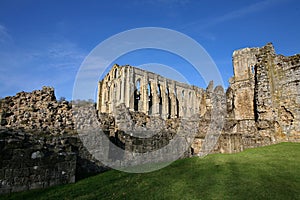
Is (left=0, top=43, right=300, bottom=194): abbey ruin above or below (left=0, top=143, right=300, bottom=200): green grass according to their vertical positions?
above

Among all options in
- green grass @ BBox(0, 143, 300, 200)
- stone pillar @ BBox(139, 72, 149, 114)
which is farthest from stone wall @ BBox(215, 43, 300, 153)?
stone pillar @ BBox(139, 72, 149, 114)

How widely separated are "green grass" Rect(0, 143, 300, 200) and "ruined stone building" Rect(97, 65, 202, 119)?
31398 millimetres

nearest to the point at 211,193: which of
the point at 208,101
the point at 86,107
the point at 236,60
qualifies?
the point at 86,107

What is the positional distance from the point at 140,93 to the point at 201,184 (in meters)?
40.2

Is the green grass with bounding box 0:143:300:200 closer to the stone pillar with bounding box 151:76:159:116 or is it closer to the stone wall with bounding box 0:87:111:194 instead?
the stone wall with bounding box 0:87:111:194

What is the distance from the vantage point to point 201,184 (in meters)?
4.98

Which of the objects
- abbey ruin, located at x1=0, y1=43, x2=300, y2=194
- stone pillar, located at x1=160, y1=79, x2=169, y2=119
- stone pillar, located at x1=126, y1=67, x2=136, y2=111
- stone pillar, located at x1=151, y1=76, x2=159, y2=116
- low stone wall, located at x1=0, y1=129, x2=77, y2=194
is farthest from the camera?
stone pillar, located at x1=160, y1=79, x2=169, y2=119

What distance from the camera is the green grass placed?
4.40 m

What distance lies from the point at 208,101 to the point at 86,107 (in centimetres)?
776

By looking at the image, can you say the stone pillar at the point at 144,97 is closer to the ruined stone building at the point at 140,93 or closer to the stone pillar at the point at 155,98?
the ruined stone building at the point at 140,93

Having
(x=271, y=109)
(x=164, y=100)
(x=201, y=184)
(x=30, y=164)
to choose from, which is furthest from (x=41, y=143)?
(x=164, y=100)

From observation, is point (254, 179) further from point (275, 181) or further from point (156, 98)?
point (156, 98)

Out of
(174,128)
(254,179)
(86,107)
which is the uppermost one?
(86,107)

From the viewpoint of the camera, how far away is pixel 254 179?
16.5 feet
